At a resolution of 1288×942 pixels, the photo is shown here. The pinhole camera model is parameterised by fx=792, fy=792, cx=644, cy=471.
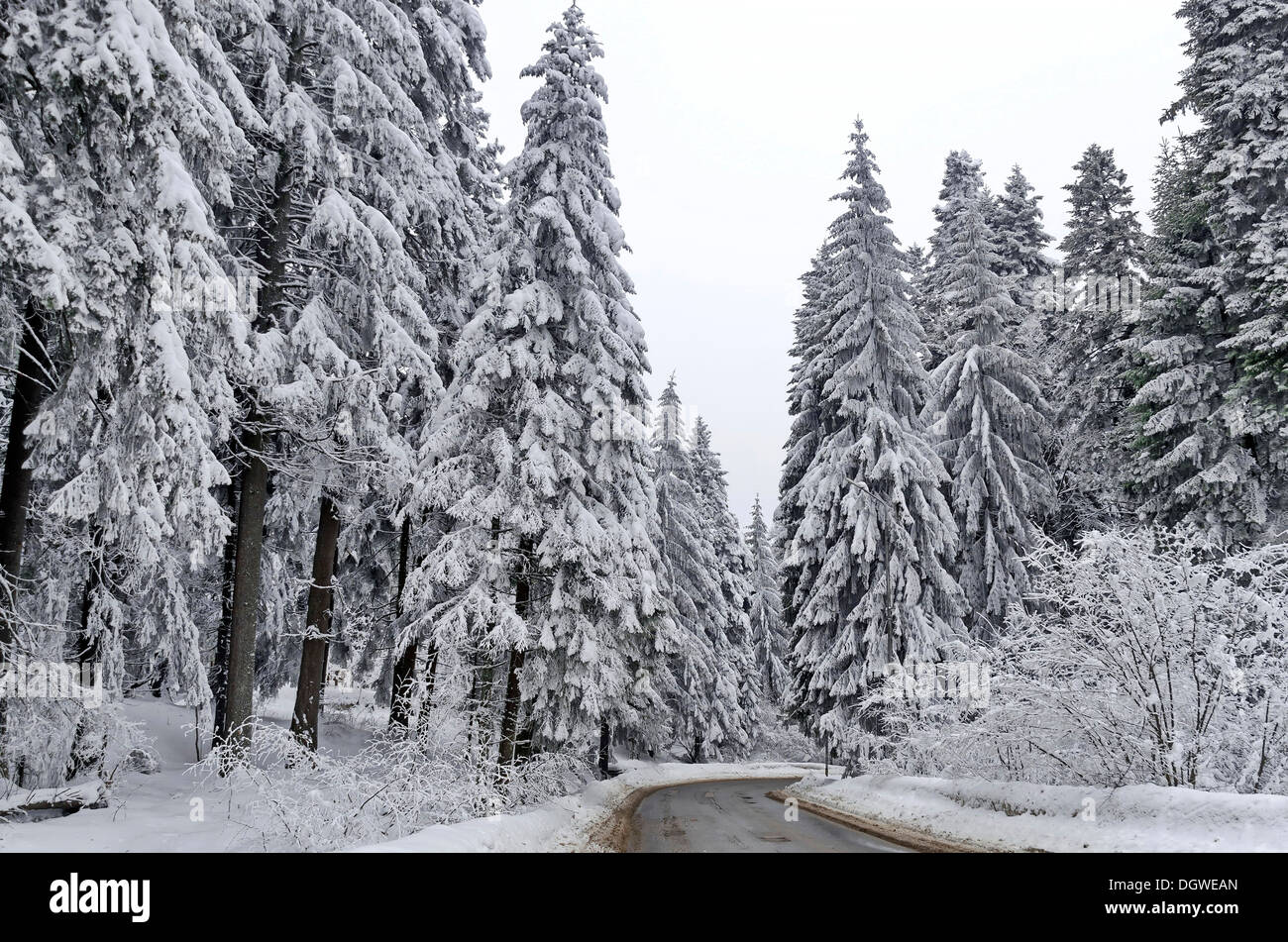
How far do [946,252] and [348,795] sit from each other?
2653 centimetres

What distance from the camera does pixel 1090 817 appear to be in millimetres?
9305

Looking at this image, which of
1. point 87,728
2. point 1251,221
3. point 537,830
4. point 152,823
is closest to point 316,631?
point 87,728

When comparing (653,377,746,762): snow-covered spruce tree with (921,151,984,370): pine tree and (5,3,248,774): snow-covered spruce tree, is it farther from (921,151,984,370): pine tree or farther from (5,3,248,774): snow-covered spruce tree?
(5,3,248,774): snow-covered spruce tree

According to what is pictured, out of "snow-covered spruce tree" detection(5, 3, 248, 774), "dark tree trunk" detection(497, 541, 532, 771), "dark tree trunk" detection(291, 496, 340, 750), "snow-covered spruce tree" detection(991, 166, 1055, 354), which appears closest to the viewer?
"snow-covered spruce tree" detection(5, 3, 248, 774)

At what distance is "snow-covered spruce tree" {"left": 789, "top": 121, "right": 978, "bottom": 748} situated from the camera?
74.0 ft

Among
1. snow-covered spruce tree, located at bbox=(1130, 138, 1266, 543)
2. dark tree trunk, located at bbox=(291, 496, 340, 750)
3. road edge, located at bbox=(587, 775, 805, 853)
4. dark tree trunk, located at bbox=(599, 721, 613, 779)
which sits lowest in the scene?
dark tree trunk, located at bbox=(599, 721, 613, 779)

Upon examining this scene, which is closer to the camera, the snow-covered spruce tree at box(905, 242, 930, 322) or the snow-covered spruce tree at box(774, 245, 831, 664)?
the snow-covered spruce tree at box(774, 245, 831, 664)

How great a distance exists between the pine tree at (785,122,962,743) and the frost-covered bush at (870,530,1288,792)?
35.4 feet

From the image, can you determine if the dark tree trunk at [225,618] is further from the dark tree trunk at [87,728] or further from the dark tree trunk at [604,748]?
the dark tree trunk at [604,748]

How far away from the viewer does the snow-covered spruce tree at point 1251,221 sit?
1577 centimetres

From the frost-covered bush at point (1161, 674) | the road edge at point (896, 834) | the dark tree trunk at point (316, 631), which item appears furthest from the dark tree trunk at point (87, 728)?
the frost-covered bush at point (1161, 674)

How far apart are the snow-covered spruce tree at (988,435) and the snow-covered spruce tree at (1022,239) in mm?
4605

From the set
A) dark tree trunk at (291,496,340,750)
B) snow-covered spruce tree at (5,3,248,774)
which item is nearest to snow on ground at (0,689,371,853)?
dark tree trunk at (291,496,340,750)
